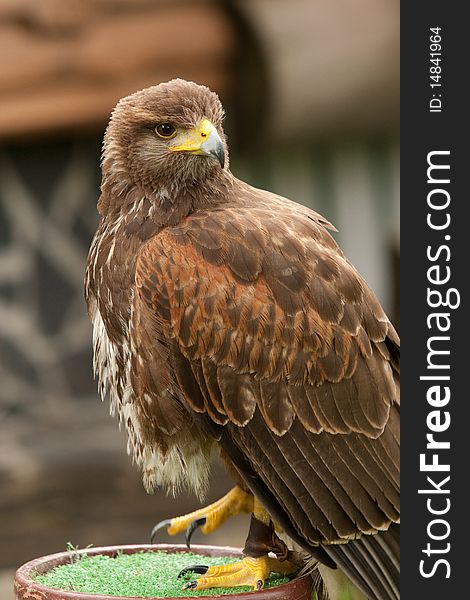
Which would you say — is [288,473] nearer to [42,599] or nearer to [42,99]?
[42,599]

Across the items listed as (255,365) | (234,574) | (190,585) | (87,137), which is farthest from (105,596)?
(87,137)

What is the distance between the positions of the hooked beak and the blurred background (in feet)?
10.4

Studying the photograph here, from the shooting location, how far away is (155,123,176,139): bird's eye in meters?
4.66

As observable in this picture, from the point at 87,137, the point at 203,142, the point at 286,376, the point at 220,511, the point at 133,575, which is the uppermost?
the point at 87,137

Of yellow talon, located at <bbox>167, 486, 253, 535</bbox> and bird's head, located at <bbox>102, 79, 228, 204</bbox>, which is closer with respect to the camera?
bird's head, located at <bbox>102, 79, 228, 204</bbox>

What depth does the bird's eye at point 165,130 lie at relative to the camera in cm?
466

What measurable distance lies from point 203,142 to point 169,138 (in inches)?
5.1

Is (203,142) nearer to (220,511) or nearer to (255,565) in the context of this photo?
(220,511)

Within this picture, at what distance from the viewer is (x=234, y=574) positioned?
445 cm

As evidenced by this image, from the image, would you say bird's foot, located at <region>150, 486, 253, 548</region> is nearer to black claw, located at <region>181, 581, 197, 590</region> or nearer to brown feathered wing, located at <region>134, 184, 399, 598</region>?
black claw, located at <region>181, 581, 197, 590</region>

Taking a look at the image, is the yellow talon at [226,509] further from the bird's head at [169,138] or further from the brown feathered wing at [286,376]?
the bird's head at [169,138]

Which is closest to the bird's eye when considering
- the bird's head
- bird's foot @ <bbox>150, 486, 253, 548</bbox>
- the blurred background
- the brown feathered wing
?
the bird's head

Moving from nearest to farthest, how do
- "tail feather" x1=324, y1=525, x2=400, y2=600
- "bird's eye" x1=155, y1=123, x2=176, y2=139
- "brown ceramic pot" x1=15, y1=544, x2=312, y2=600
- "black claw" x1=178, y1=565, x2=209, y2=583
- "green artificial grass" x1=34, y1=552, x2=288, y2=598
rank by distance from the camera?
"brown ceramic pot" x1=15, y1=544, x2=312, y2=600 < "tail feather" x1=324, y1=525, x2=400, y2=600 < "green artificial grass" x1=34, y1=552, x2=288, y2=598 < "black claw" x1=178, y1=565, x2=209, y2=583 < "bird's eye" x1=155, y1=123, x2=176, y2=139

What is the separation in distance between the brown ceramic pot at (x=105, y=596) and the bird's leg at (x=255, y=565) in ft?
0.38
